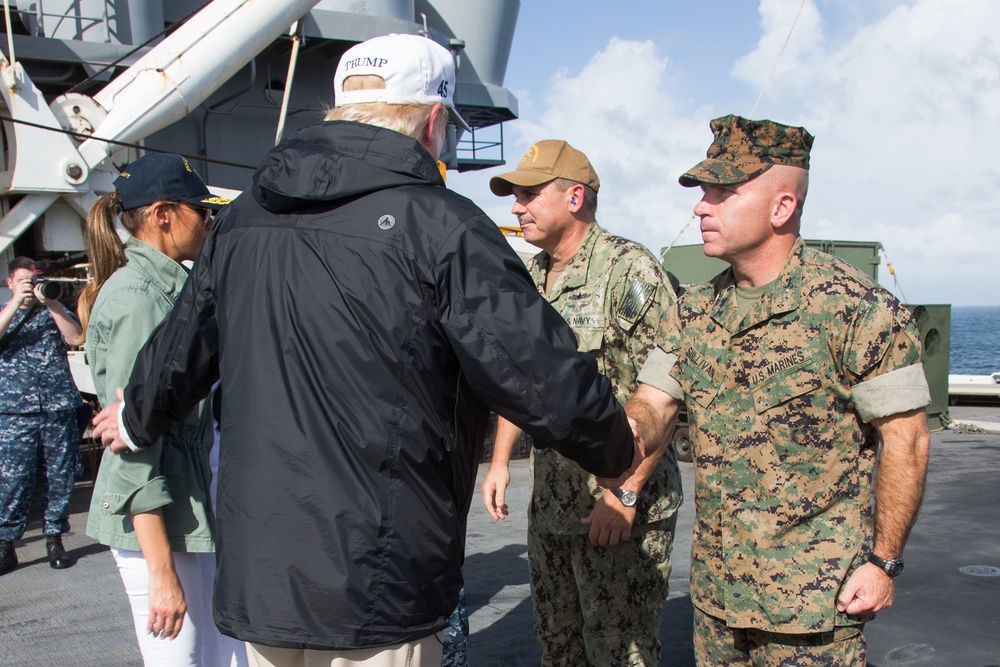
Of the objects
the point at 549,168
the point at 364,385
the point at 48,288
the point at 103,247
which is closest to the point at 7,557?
the point at 48,288

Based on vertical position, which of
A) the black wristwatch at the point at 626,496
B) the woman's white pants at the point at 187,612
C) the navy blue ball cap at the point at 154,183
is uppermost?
the navy blue ball cap at the point at 154,183

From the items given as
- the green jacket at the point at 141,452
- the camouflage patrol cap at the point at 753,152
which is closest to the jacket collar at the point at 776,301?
the camouflage patrol cap at the point at 753,152

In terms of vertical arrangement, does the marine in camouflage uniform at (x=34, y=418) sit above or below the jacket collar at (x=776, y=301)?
below

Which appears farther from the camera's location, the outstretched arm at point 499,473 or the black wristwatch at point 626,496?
the outstretched arm at point 499,473

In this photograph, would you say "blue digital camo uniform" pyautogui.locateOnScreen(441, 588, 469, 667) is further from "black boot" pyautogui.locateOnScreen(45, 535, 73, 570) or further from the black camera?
the black camera

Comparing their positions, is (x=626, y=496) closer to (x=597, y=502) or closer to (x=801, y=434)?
(x=597, y=502)

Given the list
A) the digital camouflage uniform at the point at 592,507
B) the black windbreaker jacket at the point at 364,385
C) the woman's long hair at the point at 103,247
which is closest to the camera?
the black windbreaker jacket at the point at 364,385

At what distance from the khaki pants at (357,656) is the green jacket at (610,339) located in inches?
56.7

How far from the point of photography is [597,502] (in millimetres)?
3041

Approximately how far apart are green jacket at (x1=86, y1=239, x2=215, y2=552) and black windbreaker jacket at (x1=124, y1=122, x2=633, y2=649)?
63cm

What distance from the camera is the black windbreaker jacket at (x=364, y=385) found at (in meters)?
1.68

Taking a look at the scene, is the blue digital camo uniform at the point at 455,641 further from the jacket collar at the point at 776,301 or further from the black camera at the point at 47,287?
the black camera at the point at 47,287

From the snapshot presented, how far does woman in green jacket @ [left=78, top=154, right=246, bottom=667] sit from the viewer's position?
2.35 meters

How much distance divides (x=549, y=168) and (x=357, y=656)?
2119mm
